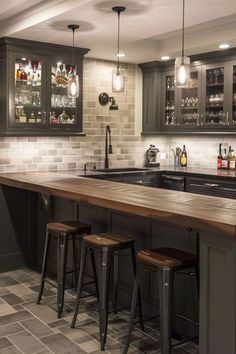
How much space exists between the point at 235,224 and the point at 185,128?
3949 millimetres

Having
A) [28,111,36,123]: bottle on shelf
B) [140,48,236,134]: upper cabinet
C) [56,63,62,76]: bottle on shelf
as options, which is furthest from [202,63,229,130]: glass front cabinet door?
[28,111,36,123]: bottle on shelf

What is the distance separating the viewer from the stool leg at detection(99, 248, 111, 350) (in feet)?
9.94

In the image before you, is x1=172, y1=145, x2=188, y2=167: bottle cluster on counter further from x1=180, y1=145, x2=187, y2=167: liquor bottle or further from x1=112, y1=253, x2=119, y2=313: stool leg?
x1=112, y1=253, x2=119, y2=313: stool leg

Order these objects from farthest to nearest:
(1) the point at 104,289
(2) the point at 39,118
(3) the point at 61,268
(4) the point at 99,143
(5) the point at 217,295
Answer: (4) the point at 99,143 → (2) the point at 39,118 → (3) the point at 61,268 → (1) the point at 104,289 → (5) the point at 217,295

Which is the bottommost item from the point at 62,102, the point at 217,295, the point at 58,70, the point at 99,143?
the point at 217,295

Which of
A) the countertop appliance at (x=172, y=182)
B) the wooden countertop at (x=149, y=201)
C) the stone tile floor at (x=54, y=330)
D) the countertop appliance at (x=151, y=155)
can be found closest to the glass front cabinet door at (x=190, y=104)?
the countertop appliance at (x=151, y=155)

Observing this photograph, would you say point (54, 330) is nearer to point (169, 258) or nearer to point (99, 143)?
point (169, 258)

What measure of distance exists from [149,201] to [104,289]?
662 mm

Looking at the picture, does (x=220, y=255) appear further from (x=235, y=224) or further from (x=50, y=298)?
(x=50, y=298)

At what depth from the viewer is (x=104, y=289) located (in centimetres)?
303

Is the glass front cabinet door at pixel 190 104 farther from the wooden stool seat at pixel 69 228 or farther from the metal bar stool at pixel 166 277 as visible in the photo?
the metal bar stool at pixel 166 277

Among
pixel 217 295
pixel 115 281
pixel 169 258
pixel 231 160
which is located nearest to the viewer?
pixel 217 295

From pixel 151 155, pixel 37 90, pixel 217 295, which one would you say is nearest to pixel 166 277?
pixel 217 295

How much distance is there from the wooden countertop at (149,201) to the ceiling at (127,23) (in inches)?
58.7
